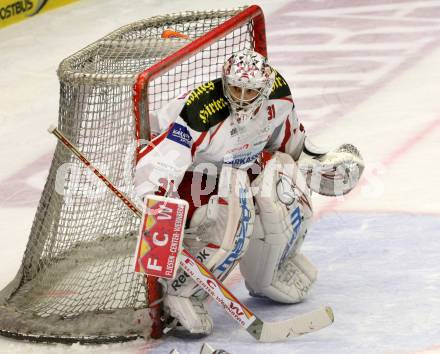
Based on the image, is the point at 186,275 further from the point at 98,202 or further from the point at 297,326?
the point at 98,202

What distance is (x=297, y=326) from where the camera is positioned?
4352mm

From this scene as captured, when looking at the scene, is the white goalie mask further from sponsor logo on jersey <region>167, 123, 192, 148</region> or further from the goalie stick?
the goalie stick

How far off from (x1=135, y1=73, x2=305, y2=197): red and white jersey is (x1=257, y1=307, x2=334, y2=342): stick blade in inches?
20.8

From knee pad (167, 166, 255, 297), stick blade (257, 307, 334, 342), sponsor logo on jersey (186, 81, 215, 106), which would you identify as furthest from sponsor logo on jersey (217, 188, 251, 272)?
sponsor logo on jersey (186, 81, 215, 106)

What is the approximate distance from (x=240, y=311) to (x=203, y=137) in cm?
58

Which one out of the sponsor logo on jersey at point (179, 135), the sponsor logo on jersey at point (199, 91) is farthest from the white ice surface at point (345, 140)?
the sponsor logo on jersey at point (199, 91)

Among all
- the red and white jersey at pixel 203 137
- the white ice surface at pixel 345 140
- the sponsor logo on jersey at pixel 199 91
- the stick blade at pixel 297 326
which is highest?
the sponsor logo on jersey at pixel 199 91

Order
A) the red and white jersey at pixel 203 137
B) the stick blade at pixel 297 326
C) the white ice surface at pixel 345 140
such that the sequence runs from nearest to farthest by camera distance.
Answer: the red and white jersey at pixel 203 137 < the stick blade at pixel 297 326 < the white ice surface at pixel 345 140

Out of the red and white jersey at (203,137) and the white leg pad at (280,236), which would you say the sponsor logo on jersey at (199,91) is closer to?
the red and white jersey at (203,137)

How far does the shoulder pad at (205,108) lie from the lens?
420 cm

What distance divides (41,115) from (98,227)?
234cm

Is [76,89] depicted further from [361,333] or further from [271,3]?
[271,3]

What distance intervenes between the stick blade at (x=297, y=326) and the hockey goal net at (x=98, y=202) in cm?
40

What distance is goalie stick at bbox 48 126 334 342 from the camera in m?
4.24
